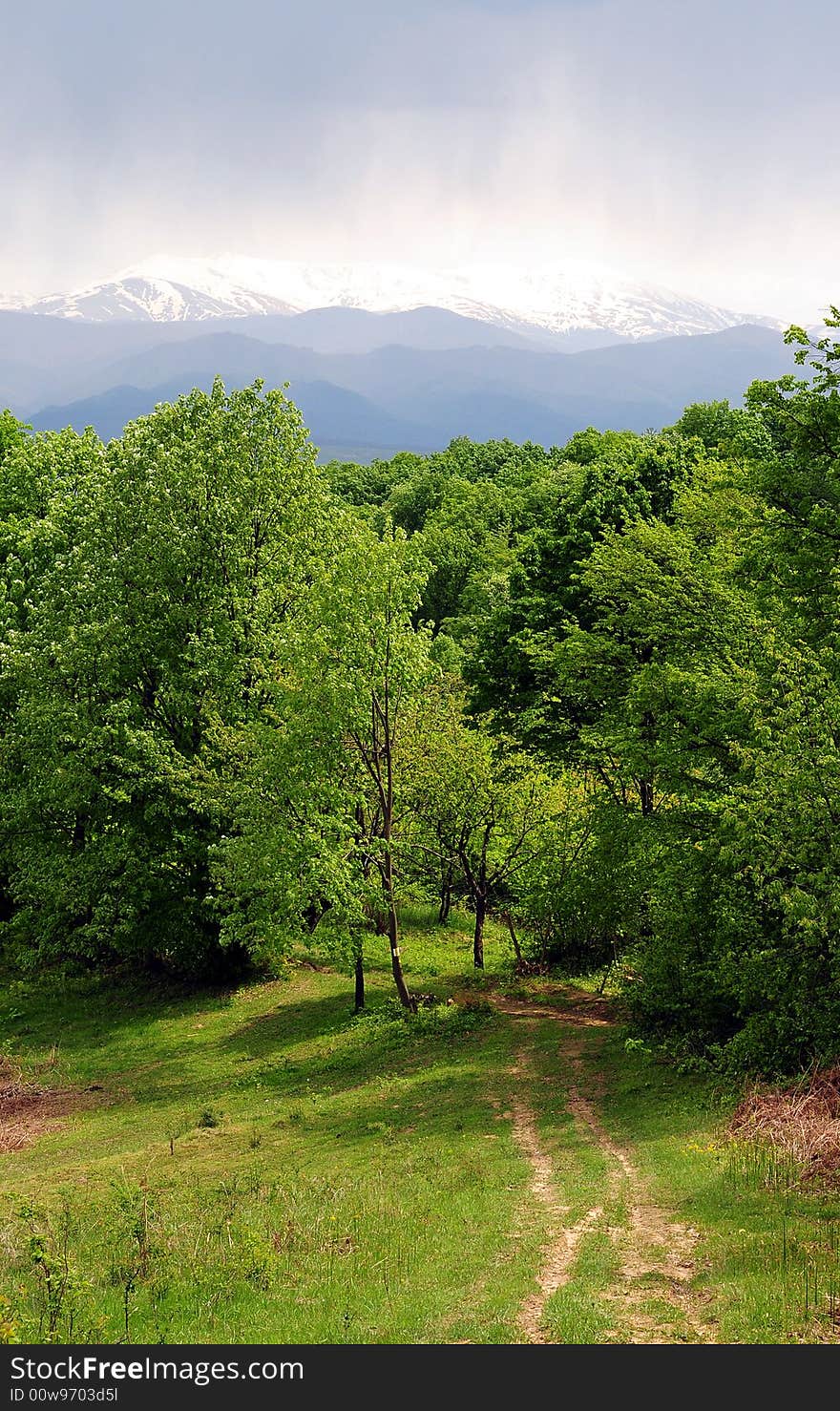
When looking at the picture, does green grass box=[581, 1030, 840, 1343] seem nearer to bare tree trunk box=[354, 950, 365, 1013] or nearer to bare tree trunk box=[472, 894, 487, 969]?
bare tree trunk box=[354, 950, 365, 1013]

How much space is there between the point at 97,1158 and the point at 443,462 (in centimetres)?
11134

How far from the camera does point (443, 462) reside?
126 m

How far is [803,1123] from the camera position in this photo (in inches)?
658

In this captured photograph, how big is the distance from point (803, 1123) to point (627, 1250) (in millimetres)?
4602

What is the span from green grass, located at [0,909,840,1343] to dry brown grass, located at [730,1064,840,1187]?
579mm

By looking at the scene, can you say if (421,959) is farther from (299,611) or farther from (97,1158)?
(97,1158)

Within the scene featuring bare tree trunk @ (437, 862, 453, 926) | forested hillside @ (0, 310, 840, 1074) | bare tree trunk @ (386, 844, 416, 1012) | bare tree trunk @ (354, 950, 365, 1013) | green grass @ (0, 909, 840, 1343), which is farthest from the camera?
bare tree trunk @ (437, 862, 453, 926)

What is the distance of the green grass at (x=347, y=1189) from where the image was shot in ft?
39.4

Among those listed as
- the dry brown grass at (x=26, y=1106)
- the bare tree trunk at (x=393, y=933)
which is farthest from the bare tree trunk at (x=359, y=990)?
the dry brown grass at (x=26, y=1106)

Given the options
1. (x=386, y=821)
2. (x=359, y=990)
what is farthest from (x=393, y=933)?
(x=359, y=990)

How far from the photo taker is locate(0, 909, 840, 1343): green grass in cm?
1202

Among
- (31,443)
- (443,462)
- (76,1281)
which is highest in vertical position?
(443,462)

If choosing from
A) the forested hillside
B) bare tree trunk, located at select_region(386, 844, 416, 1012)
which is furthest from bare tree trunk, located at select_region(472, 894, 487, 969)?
bare tree trunk, located at select_region(386, 844, 416, 1012)
